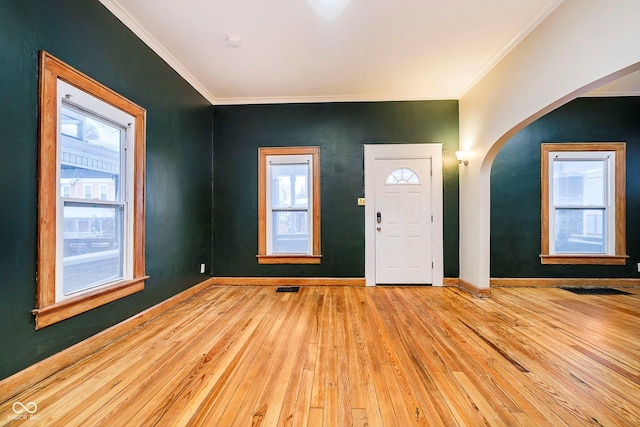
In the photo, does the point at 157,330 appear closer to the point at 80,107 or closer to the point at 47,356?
the point at 47,356

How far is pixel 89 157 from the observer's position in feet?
7.04

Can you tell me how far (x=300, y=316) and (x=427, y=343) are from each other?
51.0 inches

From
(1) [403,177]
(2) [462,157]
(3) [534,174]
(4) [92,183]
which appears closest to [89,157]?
(4) [92,183]

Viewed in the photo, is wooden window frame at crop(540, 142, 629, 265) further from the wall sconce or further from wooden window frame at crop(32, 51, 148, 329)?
wooden window frame at crop(32, 51, 148, 329)

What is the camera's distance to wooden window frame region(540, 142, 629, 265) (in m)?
3.88

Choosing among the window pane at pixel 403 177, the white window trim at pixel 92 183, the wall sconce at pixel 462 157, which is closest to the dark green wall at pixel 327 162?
the wall sconce at pixel 462 157

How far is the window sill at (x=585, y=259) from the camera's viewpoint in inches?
153

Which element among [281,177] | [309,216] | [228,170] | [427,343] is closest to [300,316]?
[427,343]

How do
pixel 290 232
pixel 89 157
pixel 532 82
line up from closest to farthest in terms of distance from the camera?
pixel 89 157 < pixel 532 82 < pixel 290 232

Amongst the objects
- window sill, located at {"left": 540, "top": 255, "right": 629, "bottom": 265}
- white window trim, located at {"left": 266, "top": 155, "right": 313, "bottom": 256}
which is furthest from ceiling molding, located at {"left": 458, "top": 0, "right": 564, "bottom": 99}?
window sill, located at {"left": 540, "top": 255, "right": 629, "bottom": 265}

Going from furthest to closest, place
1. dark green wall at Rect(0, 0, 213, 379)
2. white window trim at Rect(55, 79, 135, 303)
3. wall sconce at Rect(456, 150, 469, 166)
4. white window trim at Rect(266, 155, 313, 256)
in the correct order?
white window trim at Rect(266, 155, 313, 256), wall sconce at Rect(456, 150, 469, 166), white window trim at Rect(55, 79, 135, 303), dark green wall at Rect(0, 0, 213, 379)

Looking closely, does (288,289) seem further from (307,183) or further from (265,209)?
(307,183)

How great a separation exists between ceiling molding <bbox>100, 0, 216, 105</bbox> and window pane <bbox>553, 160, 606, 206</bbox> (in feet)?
18.1

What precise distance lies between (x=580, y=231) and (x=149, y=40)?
6294 millimetres
